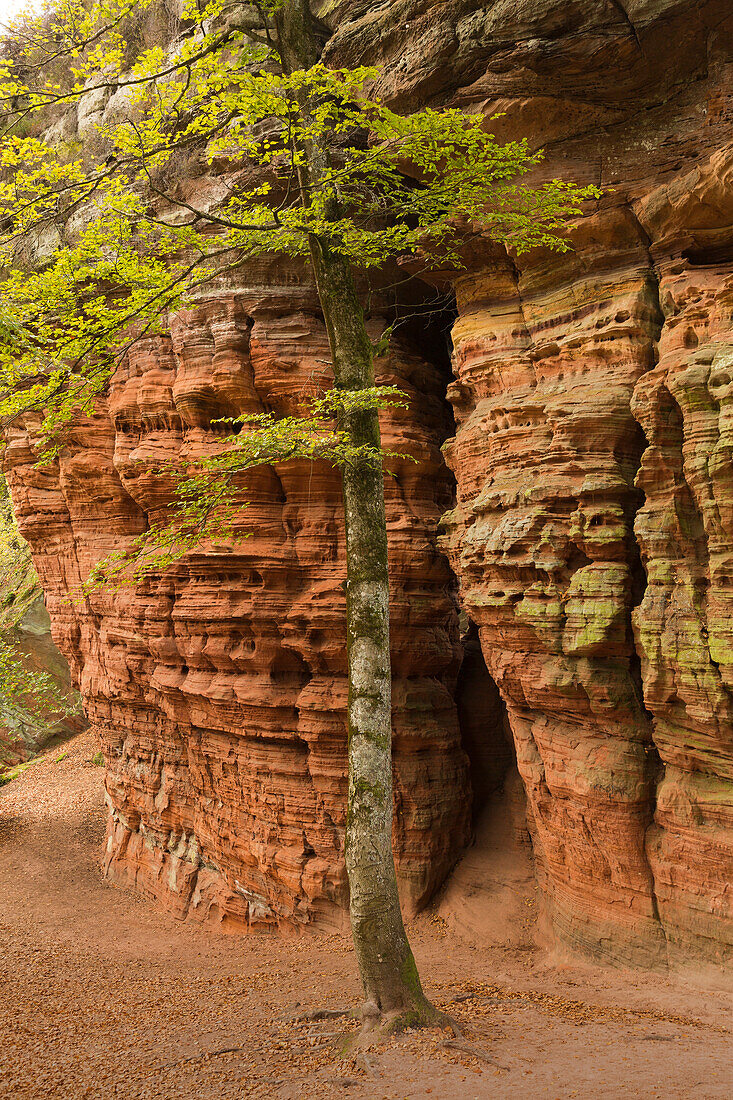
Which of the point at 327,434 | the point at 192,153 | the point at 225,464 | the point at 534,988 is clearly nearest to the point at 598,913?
the point at 534,988

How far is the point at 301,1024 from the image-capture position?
8.41 meters

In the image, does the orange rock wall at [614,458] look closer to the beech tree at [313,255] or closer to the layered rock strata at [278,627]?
the beech tree at [313,255]

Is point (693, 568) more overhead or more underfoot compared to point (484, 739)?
more overhead

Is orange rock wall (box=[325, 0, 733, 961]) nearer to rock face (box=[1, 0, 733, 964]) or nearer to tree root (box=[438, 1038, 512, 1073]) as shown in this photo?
rock face (box=[1, 0, 733, 964])

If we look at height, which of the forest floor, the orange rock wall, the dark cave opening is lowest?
the forest floor

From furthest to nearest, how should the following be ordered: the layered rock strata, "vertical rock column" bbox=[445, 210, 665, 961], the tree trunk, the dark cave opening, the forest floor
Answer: the dark cave opening → the layered rock strata → "vertical rock column" bbox=[445, 210, 665, 961] → the tree trunk → the forest floor

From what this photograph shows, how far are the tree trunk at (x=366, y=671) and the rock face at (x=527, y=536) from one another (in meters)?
2.51

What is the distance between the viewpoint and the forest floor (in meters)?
6.44

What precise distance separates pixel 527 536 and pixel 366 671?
126 inches

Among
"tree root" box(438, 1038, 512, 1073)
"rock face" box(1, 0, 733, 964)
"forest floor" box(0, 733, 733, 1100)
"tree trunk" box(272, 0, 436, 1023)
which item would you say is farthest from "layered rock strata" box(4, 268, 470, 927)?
"tree root" box(438, 1038, 512, 1073)

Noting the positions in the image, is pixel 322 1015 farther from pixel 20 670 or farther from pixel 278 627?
pixel 20 670

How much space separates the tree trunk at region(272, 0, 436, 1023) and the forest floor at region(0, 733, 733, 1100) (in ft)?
2.33

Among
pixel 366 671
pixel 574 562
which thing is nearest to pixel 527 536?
pixel 574 562

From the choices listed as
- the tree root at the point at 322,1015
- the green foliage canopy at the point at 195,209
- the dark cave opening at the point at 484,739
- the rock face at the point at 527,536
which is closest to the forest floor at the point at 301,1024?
the tree root at the point at 322,1015
